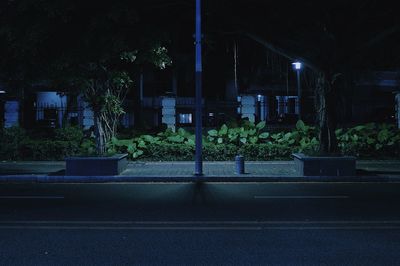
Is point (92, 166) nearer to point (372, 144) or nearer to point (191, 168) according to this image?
point (191, 168)

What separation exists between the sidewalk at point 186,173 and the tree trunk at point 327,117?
118 centimetres

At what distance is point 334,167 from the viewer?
16.3 metres

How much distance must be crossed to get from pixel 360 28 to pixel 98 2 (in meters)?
9.39

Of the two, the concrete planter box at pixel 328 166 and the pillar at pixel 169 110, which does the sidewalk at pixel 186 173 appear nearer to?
the concrete planter box at pixel 328 166

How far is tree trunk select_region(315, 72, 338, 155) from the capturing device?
683 inches

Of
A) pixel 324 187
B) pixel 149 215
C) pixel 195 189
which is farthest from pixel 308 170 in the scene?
pixel 149 215

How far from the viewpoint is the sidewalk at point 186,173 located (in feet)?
52.4

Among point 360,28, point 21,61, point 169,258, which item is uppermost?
point 360,28

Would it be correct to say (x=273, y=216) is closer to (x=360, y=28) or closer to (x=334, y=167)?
(x=334, y=167)

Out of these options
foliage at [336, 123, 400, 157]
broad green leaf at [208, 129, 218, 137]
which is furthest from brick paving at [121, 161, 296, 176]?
foliage at [336, 123, 400, 157]

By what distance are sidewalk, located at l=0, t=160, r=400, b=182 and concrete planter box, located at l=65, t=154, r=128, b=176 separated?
1.04 ft

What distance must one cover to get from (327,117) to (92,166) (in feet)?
25.0

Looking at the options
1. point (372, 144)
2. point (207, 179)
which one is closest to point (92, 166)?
point (207, 179)

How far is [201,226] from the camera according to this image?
8570 millimetres
